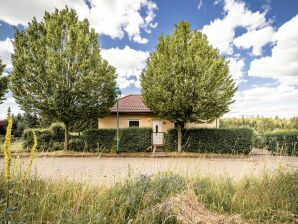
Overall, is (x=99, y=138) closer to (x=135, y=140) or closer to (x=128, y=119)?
(x=135, y=140)

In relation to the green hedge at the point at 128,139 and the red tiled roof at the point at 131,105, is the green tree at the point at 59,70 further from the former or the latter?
the red tiled roof at the point at 131,105

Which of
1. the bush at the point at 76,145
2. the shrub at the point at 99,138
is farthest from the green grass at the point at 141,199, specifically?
the bush at the point at 76,145

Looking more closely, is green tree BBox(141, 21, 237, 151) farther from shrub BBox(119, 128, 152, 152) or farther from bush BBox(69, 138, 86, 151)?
bush BBox(69, 138, 86, 151)

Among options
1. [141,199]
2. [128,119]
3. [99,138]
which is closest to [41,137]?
[99,138]

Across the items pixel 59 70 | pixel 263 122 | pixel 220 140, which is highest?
pixel 59 70

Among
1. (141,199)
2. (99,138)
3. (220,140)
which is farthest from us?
(99,138)

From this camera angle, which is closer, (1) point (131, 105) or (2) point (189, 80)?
(2) point (189, 80)

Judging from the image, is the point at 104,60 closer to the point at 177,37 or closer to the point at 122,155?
the point at 177,37

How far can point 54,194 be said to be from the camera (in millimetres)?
3881

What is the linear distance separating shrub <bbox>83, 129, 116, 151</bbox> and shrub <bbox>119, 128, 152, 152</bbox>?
0.93 m

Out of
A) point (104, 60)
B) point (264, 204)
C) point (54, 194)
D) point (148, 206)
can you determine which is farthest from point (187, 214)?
point (104, 60)

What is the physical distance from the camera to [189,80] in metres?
14.5

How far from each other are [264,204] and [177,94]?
10.9 meters

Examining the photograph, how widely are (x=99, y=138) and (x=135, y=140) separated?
2853 mm
